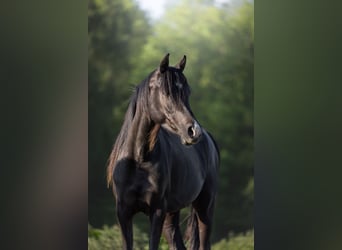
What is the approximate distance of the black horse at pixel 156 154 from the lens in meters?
3.24

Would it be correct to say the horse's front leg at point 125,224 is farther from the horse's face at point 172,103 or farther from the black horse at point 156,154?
the horse's face at point 172,103

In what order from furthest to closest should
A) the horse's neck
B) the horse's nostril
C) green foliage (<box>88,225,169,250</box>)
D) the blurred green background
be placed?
the blurred green background, green foliage (<box>88,225,169,250</box>), the horse's neck, the horse's nostril

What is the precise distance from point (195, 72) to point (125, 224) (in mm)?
1079

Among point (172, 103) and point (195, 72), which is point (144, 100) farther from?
point (195, 72)

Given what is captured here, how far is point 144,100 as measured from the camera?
332 centimetres

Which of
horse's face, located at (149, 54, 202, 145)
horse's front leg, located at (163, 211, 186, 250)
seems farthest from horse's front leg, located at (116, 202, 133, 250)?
horse's face, located at (149, 54, 202, 145)

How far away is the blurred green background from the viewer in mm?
3820

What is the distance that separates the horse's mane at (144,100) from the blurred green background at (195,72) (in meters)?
0.30

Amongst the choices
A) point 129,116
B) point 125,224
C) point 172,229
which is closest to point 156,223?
point 125,224

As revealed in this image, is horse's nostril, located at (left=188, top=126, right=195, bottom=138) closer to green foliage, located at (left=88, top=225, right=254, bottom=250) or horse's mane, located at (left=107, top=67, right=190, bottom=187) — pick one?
horse's mane, located at (left=107, top=67, right=190, bottom=187)

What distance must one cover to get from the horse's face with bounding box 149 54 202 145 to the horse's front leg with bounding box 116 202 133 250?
0.54 m
